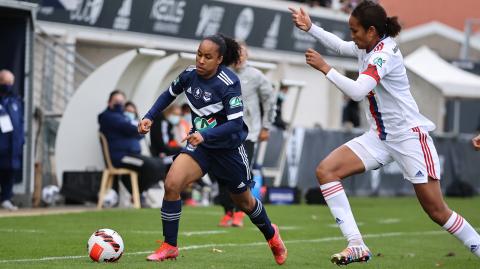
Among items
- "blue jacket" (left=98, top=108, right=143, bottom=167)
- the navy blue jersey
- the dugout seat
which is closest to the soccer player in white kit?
the navy blue jersey

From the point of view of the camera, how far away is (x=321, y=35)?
10312mm

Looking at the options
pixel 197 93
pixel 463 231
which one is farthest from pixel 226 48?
pixel 463 231

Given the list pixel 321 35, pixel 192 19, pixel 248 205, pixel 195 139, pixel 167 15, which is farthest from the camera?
pixel 192 19

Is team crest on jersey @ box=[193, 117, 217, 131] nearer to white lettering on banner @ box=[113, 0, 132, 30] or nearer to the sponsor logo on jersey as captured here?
the sponsor logo on jersey

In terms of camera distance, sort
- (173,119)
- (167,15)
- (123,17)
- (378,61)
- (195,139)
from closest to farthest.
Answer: (378,61), (195,139), (173,119), (123,17), (167,15)

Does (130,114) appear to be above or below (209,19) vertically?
below

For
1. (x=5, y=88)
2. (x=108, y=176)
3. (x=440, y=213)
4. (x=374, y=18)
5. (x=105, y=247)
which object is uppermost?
(x=374, y=18)

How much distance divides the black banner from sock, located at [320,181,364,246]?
11889 mm

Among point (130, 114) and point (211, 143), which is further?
point (130, 114)

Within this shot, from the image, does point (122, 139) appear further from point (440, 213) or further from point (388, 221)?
point (440, 213)

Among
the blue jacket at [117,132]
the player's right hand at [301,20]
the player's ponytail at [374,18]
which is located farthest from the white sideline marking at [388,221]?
the player's ponytail at [374,18]

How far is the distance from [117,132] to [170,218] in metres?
8.93

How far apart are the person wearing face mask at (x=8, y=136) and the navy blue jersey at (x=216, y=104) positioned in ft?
24.7

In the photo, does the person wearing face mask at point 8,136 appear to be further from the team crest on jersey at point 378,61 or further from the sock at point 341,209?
the team crest on jersey at point 378,61
